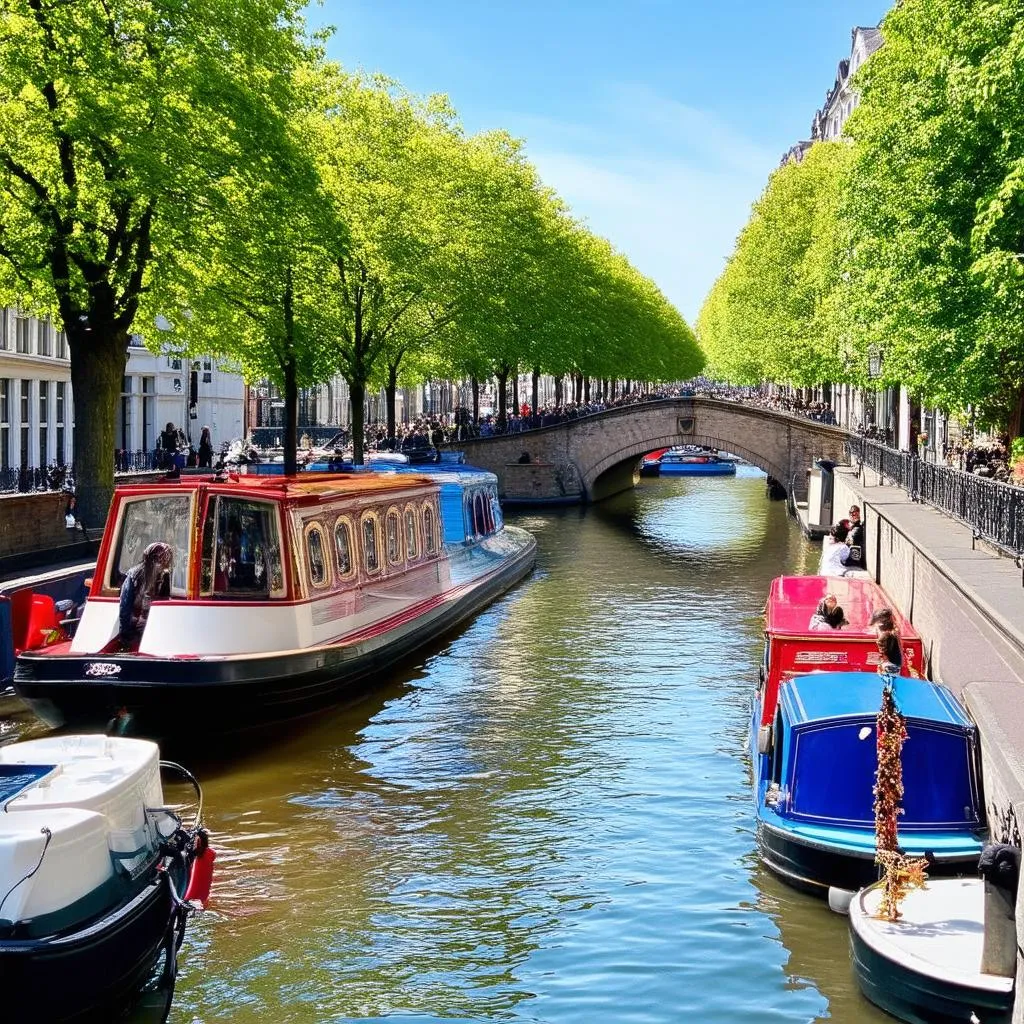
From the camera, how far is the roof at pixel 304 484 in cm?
1981

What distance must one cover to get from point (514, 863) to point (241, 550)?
6580 millimetres

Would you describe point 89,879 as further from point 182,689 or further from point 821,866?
point 182,689

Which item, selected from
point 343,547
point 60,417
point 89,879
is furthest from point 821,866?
point 60,417

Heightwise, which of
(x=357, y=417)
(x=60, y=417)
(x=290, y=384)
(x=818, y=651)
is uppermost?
(x=290, y=384)

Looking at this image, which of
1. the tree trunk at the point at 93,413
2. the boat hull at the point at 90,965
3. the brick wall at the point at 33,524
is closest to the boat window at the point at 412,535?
the tree trunk at the point at 93,413

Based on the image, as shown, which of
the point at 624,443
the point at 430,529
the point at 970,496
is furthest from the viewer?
the point at 624,443

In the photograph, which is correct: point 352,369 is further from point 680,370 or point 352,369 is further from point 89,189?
point 680,370

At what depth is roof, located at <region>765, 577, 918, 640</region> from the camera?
1802 centimetres

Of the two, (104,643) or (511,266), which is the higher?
(511,266)

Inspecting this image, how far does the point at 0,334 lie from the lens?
46.6 metres

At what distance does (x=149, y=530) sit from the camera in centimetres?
1978

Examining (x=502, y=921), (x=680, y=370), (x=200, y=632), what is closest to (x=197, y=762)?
(x=200, y=632)

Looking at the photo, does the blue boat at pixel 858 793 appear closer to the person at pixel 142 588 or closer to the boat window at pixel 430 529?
the person at pixel 142 588

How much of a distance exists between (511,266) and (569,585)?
2091 centimetres
